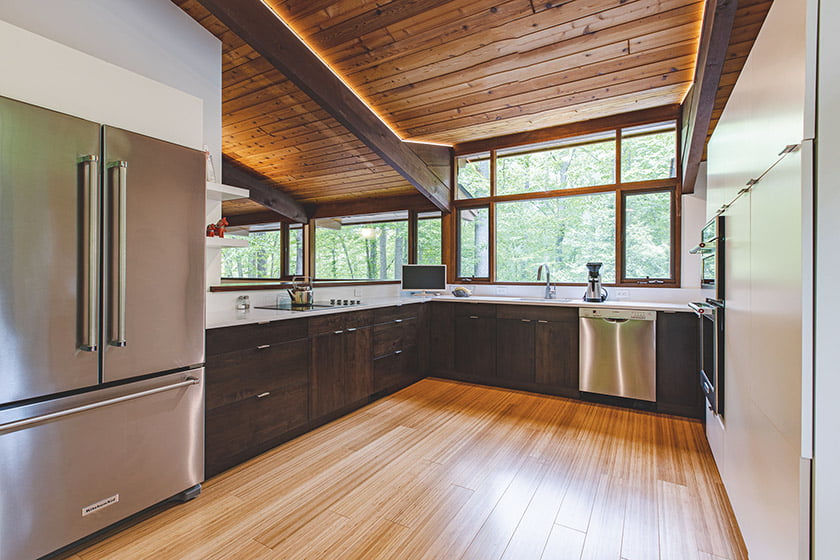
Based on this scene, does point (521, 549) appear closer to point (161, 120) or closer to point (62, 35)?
point (161, 120)

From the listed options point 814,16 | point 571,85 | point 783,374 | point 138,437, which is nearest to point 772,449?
point 783,374

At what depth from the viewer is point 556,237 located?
15.2 feet

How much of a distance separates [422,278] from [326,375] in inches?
86.9

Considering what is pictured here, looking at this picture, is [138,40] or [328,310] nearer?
[138,40]

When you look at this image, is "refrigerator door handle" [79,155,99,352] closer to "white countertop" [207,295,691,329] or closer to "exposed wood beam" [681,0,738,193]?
"white countertop" [207,295,691,329]

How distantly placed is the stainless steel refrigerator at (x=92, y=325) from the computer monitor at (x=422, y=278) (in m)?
3.10

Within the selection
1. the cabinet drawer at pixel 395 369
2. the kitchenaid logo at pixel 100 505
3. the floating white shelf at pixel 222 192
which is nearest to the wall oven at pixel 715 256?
the cabinet drawer at pixel 395 369

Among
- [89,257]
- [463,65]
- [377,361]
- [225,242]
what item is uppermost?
[463,65]

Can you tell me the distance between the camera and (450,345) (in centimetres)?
Answer: 459

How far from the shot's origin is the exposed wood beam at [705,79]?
2.17 m

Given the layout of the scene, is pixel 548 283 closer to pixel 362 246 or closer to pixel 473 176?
pixel 473 176

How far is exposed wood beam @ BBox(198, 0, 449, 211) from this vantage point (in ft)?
8.74

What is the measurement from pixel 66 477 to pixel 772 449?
2639 millimetres

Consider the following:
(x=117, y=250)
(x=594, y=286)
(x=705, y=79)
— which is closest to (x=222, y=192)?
(x=117, y=250)
